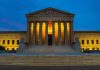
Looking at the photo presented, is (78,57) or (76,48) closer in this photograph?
(78,57)

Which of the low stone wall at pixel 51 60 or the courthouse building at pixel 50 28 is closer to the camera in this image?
the low stone wall at pixel 51 60

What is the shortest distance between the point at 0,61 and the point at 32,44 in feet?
129

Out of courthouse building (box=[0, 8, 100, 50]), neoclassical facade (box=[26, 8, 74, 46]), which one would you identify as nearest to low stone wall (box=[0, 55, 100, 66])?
courthouse building (box=[0, 8, 100, 50])

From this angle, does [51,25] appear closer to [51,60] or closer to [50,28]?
[50,28]

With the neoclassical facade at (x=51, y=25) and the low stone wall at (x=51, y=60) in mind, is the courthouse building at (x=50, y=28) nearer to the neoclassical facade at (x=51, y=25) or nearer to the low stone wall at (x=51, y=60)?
the neoclassical facade at (x=51, y=25)

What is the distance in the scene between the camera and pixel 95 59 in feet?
102

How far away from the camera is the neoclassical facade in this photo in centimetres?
6969

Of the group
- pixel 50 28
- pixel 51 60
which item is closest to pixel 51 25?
pixel 50 28

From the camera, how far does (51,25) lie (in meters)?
70.9

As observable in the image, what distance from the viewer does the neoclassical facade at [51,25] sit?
229 ft

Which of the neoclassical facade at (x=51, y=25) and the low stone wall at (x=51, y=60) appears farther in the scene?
the neoclassical facade at (x=51, y=25)

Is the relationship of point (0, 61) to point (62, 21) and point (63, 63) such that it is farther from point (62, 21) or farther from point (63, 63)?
point (62, 21)

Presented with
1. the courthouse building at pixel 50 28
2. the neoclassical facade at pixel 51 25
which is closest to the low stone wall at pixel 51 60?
the courthouse building at pixel 50 28

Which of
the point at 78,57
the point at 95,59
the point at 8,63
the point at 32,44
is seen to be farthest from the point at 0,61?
the point at 32,44
